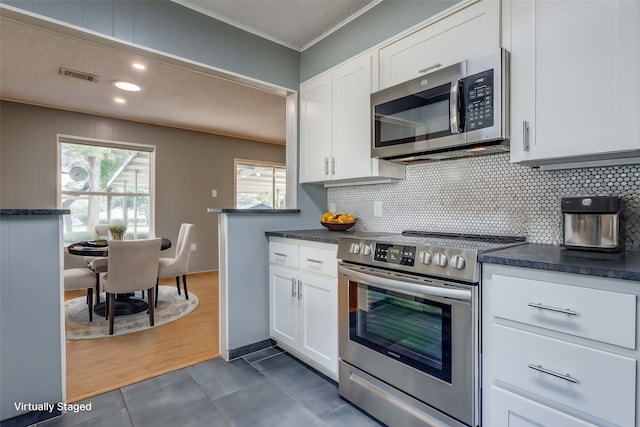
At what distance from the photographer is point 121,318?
3.35 metres

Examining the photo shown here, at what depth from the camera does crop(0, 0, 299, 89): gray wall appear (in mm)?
1846

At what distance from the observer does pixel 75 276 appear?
3252 millimetres

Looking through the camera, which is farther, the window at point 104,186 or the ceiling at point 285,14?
the window at point 104,186

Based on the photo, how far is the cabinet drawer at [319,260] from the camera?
2025 mm

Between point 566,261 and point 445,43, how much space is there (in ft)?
4.14

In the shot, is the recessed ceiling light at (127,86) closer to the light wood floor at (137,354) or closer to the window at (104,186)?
the window at (104,186)

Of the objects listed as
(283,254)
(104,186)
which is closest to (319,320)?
(283,254)

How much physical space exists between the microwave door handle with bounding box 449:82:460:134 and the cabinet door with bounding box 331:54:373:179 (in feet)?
2.13

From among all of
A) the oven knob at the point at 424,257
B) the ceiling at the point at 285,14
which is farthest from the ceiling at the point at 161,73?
the oven knob at the point at 424,257

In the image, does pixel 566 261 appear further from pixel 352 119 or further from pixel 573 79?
pixel 352 119

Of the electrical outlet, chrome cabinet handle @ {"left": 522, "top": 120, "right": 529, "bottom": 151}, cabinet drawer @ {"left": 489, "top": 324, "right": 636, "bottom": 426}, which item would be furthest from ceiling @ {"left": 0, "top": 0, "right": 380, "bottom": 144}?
cabinet drawer @ {"left": 489, "top": 324, "right": 636, "bottom": 426}

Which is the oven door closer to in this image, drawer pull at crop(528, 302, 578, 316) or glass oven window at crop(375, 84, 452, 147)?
drawer pull at crop(528, 302, 578, 316)

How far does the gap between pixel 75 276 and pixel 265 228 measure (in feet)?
6.97

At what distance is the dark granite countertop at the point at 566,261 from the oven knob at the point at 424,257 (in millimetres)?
210
